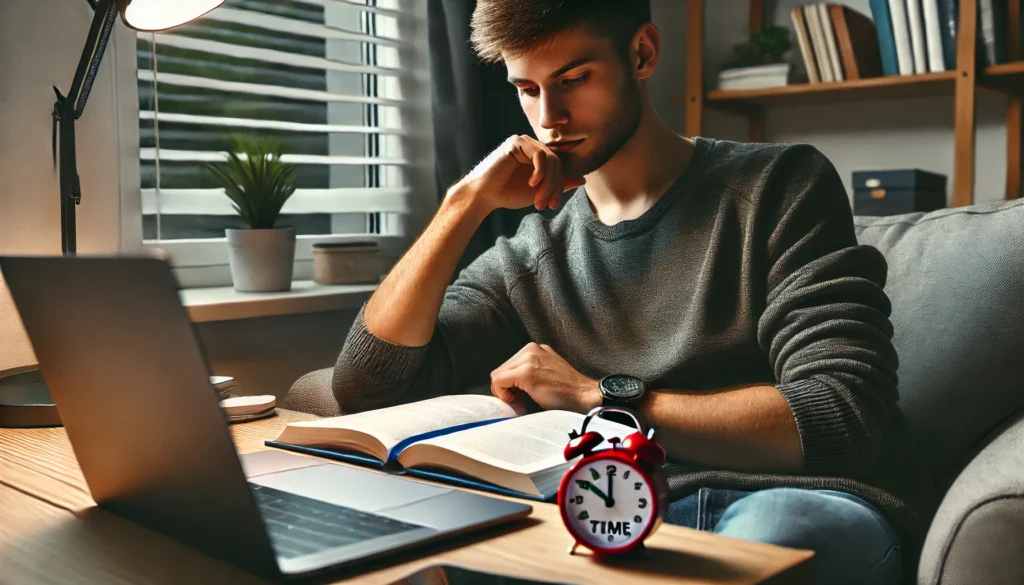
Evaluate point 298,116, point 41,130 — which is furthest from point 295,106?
point 41,130

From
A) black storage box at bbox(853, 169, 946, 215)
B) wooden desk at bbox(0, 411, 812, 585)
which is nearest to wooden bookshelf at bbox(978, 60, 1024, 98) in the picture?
black storage box at bbox(853, 169, 946, 215)

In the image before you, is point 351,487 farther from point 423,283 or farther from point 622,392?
point 423,283

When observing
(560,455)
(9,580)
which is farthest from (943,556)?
(9,580)

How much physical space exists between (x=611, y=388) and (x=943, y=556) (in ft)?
1.39

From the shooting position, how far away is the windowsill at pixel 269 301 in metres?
1.80

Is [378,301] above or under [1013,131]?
under

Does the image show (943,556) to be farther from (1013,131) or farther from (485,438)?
(1013,131)

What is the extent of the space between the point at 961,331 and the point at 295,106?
1555 millimetres

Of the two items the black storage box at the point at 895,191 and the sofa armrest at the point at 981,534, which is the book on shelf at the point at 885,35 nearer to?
the black storage box at the point at 895,191

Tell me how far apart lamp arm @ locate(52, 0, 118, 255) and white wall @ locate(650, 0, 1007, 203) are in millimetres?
1864

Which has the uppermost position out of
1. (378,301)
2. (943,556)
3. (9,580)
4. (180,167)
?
(180,167)

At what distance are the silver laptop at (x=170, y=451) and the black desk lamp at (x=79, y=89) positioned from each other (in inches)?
18.0

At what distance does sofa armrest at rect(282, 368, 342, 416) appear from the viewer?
60.1 inches

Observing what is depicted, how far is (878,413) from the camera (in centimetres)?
118
